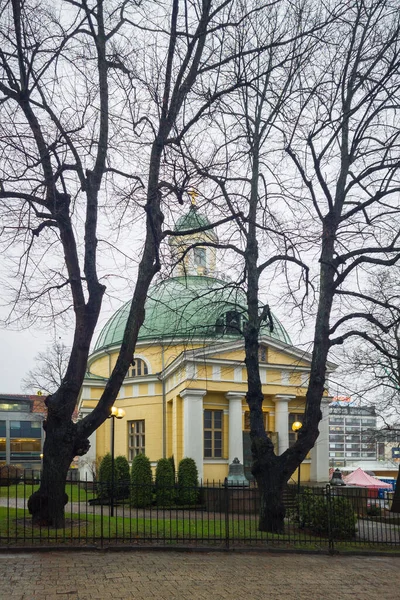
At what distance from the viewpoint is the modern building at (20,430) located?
290 feet

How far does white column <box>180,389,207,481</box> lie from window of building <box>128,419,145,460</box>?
533cm

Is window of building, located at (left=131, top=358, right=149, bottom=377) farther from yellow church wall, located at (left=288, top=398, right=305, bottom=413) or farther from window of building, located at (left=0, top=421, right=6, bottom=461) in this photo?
window of building, located at (left=0, top=421, right=6, bottom=461)

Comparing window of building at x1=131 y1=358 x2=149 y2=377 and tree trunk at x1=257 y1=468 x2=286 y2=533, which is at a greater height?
window of building at x1=131 y1=358 x2=149 y2=377

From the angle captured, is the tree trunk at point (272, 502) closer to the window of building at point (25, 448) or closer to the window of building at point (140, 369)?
the window of building at point (140, 369)

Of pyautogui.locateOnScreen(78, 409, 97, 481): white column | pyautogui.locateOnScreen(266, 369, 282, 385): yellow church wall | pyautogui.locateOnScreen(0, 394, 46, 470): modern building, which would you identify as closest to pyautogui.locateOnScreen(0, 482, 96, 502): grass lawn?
pyautogui.locateOnScreen(78, 409, 97, 481): white column

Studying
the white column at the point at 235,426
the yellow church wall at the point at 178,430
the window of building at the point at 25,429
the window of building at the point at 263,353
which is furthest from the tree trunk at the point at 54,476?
the window of building at the point at 25,429

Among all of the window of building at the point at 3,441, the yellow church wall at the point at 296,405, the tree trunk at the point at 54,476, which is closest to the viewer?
the tree trunk at the point at 54,476

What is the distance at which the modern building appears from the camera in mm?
88438

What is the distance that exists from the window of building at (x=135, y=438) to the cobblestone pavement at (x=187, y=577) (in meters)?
23.4

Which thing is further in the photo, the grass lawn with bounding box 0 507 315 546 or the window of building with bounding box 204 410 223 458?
the window of building with bounding box 204 410 223 458

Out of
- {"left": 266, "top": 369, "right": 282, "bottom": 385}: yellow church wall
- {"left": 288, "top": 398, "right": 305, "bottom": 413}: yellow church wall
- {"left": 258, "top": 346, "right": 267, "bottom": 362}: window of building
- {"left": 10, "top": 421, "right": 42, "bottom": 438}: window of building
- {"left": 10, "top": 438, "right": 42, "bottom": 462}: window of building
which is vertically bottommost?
{"left": 10, "top": 438, "right": 42, "bottom": 462}: window of building

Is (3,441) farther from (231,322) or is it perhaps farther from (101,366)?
(231,322)

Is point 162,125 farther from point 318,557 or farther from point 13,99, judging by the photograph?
point 318,557

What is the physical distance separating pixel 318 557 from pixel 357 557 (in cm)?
104
